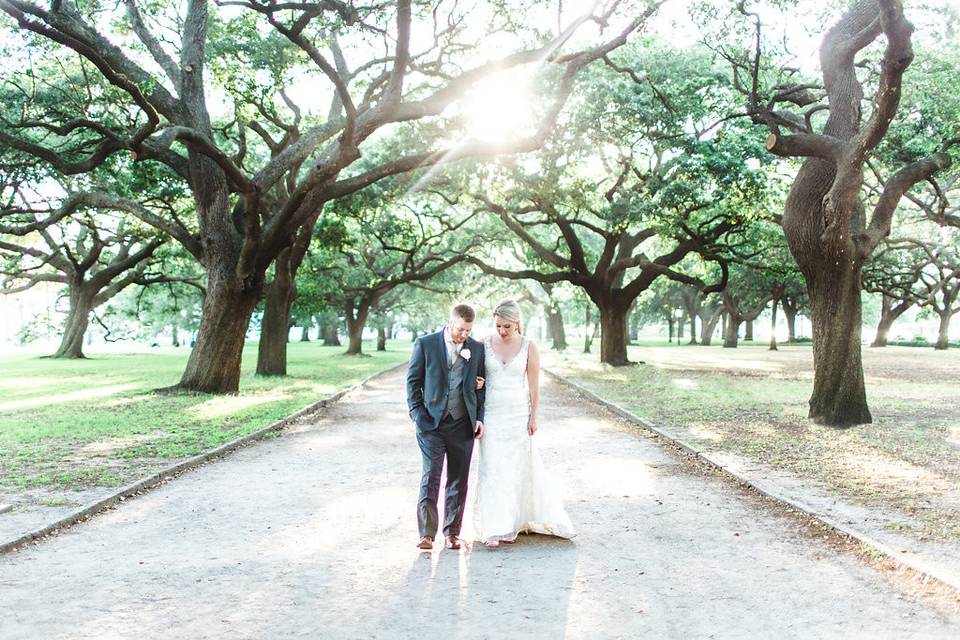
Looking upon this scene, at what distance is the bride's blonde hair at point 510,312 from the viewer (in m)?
5.71

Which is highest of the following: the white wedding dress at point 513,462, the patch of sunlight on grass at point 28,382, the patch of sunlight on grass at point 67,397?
the white wedding dress at point 513,462

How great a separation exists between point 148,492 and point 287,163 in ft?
32.8

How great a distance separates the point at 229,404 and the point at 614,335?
18032mm

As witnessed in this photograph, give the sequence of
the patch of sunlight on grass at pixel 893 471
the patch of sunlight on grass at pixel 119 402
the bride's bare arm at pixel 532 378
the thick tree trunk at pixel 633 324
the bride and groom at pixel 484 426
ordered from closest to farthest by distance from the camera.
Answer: the bride and groom at pixel 484 426 < the bride's bare arm at pixel 532 378 < the patch of sunlight on grass at pixel 893 471 < the patch of sunlight on grass at pixel 119 402 < the thick tree trunk at pixel 633 324

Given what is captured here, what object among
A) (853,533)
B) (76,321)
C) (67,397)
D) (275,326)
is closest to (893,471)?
(853,533)

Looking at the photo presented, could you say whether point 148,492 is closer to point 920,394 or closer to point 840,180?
point 840,180

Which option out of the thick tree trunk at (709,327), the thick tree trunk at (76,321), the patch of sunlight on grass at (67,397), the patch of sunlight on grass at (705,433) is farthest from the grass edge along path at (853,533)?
the thick tree trunk at (709,327)

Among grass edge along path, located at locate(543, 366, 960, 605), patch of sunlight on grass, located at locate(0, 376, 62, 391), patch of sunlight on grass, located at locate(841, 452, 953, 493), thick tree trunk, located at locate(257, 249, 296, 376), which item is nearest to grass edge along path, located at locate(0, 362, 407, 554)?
grass edge along path, located at locate(543, 366, 960, 605)

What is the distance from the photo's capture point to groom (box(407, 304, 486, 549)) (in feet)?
18.4

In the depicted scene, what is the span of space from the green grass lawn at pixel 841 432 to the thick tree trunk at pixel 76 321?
2569 cm

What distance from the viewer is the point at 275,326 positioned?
24750 mm

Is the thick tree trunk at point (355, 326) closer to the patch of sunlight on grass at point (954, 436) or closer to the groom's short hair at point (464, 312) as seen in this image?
the patch of sunlight on grass at point (954, 436)

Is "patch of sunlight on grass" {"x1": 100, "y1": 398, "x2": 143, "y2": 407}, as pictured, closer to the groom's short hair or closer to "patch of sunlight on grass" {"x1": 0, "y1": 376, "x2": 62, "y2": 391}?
"patch of sunlight on grass" {"x1": 0, "y1": 376, "x2": 62, "y2": 391}

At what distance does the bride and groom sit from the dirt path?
0.22 metres
